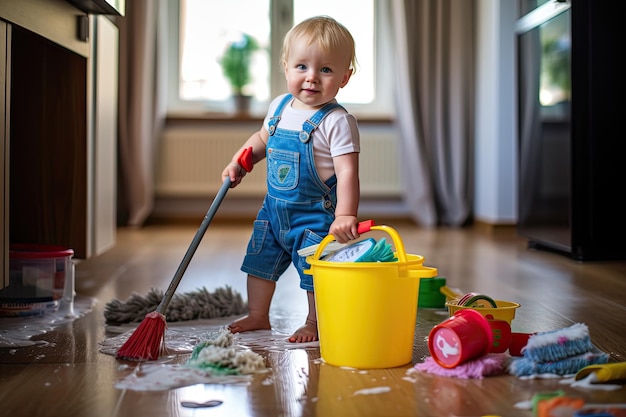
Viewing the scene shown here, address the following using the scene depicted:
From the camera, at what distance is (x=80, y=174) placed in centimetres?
218

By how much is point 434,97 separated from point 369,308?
3263 millimetres

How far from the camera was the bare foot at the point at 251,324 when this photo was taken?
1716mm

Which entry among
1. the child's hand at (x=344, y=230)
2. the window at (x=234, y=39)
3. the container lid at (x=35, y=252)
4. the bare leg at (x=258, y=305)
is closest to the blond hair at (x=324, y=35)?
the child's hand at (x=344, y=230)

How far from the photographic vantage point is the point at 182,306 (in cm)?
186

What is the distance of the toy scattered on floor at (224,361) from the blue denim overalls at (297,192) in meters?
0.32

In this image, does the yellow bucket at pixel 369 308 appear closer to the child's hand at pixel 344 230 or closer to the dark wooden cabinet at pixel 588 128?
the child's hand at pixel 344 230

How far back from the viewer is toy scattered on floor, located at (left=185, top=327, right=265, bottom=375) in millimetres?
1317

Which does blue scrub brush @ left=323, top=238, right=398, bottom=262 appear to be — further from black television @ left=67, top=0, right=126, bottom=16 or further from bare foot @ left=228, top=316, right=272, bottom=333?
black television @ left=67, top=0, right=126, bottom=16

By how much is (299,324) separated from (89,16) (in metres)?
0.99

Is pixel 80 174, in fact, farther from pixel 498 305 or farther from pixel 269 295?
pixel 498 305

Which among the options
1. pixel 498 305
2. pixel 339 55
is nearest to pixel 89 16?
pixel 339 55

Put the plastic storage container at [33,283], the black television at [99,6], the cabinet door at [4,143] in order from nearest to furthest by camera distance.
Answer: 1. the cabinet door at [4,143]
2. the plastic storage container at [33,283]
3. the black television at [99,6]

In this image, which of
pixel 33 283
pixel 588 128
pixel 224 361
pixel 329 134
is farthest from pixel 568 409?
pixel 588 128

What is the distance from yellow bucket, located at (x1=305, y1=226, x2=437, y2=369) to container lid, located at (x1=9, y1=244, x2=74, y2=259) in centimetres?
76
